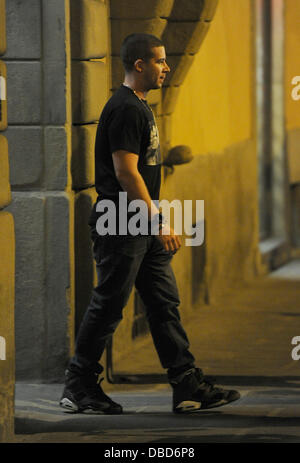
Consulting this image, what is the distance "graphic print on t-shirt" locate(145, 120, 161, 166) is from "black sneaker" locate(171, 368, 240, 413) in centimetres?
104

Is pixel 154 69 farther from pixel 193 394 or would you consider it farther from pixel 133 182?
pixel 193 394

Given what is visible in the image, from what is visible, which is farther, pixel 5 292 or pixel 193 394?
pixel 193 394

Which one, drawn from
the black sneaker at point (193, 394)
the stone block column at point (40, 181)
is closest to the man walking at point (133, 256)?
the black sneaker at point (193, 394)

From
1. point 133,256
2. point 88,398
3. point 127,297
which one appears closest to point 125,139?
point 133,256

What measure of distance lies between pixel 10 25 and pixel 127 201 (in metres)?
1.43

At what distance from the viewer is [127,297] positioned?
22.6ft

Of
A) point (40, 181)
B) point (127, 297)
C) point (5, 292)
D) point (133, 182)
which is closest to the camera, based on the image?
point (5, 292)

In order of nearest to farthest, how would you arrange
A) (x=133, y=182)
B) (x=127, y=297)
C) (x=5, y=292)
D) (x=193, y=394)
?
(x=5, y=292) → (x=133, y=182) → (x=127, y=297) → (x=193, y=394)

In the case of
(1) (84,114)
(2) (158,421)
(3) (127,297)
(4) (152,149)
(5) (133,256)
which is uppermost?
(1) (84,114)

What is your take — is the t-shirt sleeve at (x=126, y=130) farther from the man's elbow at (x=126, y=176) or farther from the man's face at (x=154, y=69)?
the man's face at (x=154, y=69)

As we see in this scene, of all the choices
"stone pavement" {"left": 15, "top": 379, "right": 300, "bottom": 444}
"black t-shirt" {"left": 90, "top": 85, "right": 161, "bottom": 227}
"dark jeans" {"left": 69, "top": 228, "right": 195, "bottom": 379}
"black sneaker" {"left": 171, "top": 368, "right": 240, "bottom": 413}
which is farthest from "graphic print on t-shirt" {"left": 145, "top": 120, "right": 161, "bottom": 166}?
"stone pavement" {"left": 15, "top": 379, "right": 300, "bottom": 444}

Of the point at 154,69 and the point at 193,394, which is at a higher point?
the point at 154,69

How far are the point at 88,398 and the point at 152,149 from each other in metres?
1.25
